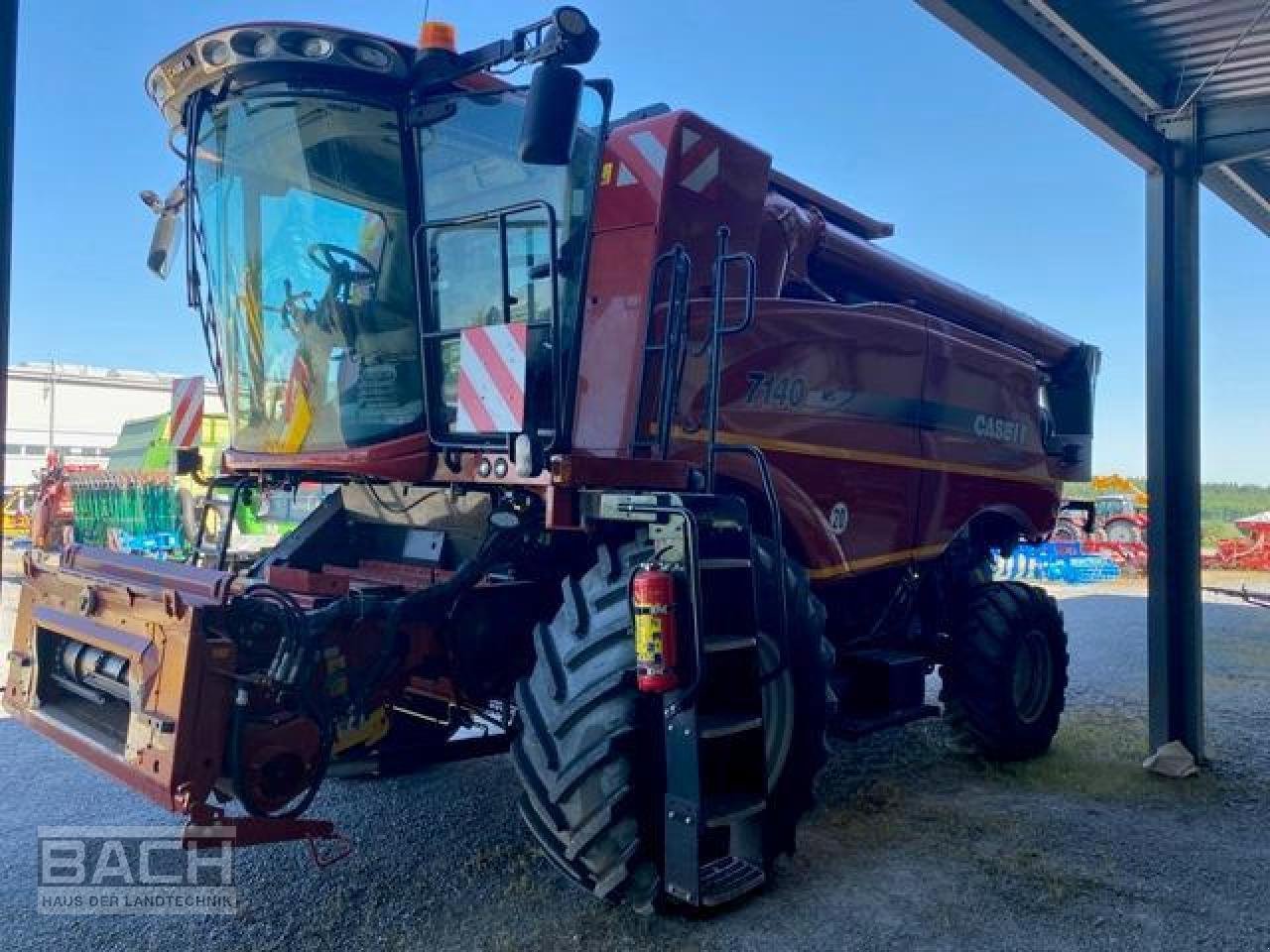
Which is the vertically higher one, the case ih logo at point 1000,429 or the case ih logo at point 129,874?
the case ih logo at point 1000,429

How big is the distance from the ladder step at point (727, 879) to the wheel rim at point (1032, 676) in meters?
2.75

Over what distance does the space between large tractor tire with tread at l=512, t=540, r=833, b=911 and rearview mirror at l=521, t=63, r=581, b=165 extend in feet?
4.16

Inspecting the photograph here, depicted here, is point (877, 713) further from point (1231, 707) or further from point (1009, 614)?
point (1231, 707)

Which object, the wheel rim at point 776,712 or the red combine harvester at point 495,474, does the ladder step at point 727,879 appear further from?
the wheel rim at point 776,712

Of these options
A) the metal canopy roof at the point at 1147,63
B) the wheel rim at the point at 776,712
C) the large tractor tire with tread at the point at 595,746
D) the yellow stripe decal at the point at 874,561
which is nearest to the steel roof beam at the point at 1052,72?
the metal canopy roof at the point at 1147,63

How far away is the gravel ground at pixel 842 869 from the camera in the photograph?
3252 mm

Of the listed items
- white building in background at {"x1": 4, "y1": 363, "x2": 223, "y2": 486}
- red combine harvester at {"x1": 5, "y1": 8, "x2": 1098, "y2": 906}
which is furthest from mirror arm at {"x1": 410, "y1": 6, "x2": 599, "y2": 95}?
white building in background at {"x1": 4, "y1": 363, "x2": 223, "y2": 486}

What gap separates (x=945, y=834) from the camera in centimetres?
430

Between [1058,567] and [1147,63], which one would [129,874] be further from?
[1058,567]

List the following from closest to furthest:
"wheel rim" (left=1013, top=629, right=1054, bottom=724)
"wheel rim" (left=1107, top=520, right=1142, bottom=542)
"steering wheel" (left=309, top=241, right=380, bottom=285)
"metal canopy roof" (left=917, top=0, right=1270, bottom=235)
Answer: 1. "steering wheel" (left=309, top=241, right=380, bottom=285)
2. "metal canopy roof" (left=917, top=0, right=1270, bottom=235)
3. "wheel rim" (left=1013, top=629, right=1054, bottom=724)
4. "wheel rim" (left=1107, top=520, right=1142, bottom=542)

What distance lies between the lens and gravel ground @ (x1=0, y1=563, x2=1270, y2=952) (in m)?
3.25

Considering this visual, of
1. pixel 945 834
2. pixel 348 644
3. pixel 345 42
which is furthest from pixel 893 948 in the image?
pixel 345 42

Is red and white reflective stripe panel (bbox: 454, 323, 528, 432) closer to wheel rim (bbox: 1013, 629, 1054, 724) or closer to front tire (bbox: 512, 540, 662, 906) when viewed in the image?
front tire (bbox: 512, 540, 662, 906)

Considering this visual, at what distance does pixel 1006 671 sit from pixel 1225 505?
125 ft
